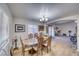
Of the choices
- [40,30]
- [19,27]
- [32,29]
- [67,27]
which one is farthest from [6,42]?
[67,27]

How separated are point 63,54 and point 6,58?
1.01 metres

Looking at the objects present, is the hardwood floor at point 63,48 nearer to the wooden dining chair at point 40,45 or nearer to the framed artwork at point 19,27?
the wooden dining chair at point 40,45

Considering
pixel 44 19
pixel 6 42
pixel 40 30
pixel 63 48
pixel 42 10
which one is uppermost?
pixel 42 10

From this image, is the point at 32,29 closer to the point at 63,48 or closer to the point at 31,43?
the point at 31,43

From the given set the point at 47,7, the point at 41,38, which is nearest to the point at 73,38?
the point at 41,38

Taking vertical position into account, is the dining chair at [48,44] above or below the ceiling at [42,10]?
below

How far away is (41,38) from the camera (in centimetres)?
182

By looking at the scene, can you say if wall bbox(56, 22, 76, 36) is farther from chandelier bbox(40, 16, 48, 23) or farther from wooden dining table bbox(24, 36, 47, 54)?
wooden dining table bbox(24, 36, 47, 54)

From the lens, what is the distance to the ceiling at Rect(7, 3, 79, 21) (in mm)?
1763

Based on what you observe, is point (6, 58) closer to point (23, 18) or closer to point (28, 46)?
point (28, 46)

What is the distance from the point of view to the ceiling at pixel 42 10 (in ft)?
5.78

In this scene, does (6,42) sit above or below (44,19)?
below

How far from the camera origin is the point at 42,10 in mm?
1788

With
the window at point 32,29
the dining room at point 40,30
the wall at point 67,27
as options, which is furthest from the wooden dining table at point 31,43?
the wall at point 67,27
